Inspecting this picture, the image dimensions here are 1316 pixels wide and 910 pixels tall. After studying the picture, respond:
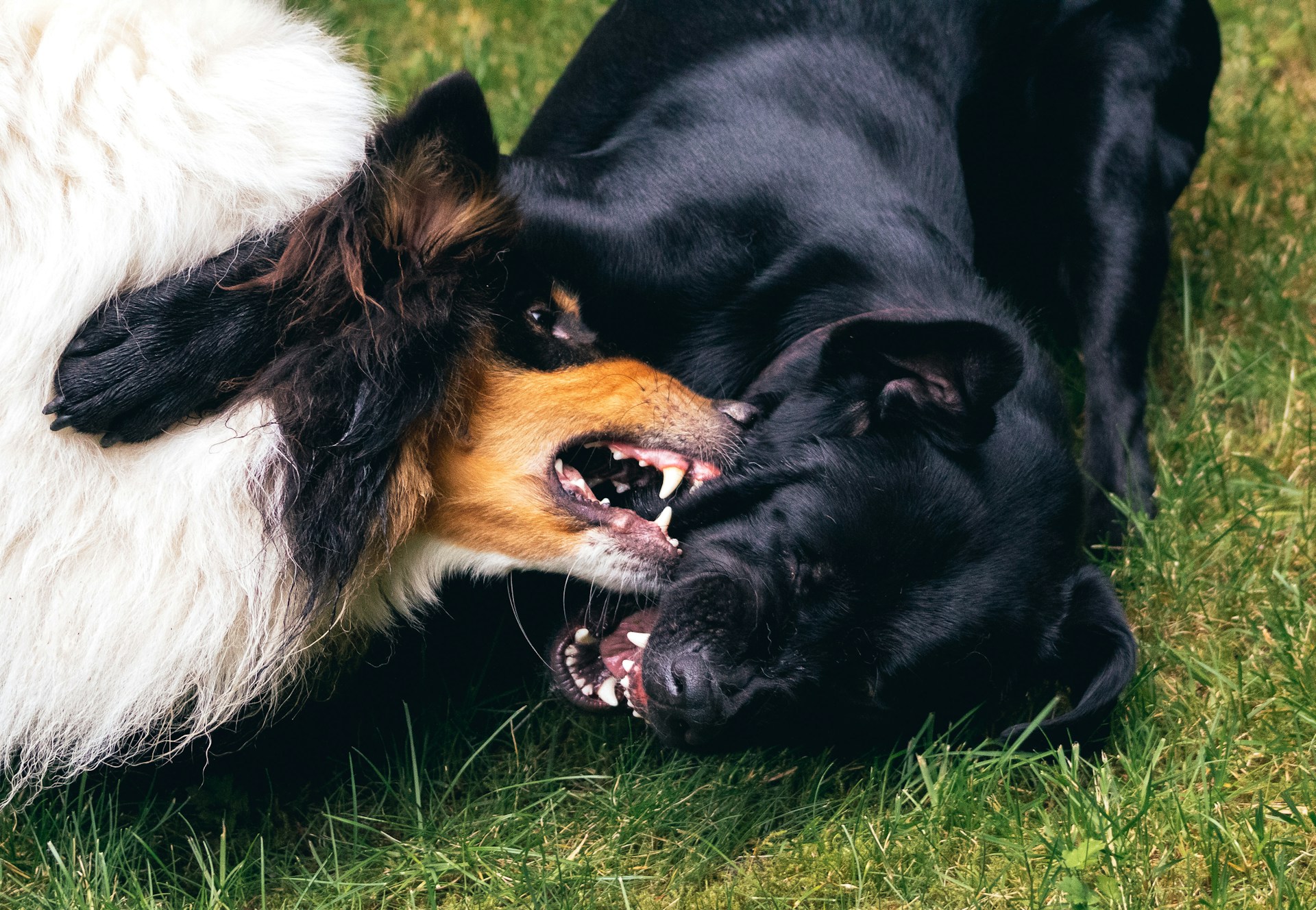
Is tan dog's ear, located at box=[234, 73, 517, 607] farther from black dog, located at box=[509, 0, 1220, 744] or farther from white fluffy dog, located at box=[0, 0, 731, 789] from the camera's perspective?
black dog, located at box=[509, 0, 1220, 744]

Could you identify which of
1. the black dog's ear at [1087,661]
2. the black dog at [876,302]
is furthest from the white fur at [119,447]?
the black dog's ear at [1087,661]

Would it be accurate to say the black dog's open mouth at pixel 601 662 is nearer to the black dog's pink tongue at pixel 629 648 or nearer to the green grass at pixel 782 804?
the black dog's pink tongue at pixel 629 648

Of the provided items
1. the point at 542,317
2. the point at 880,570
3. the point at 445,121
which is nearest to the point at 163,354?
the point at 445,121

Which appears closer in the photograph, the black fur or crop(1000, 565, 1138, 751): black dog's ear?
the black fur

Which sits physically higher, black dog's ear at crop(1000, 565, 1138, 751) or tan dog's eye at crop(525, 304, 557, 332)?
tan dog's eye at crop(525, 304, 557, 332)

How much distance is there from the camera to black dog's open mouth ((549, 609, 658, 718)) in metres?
2.73

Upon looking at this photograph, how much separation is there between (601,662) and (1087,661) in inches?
42.1

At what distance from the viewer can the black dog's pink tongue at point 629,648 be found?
2689 mm

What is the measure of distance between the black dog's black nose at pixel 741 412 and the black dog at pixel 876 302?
66 millimetres

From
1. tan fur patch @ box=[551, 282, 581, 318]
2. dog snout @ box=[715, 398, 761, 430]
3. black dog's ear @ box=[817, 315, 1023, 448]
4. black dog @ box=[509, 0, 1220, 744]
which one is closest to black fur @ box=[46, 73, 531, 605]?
tan fur patch @ box=[551, 282, 581, 318]

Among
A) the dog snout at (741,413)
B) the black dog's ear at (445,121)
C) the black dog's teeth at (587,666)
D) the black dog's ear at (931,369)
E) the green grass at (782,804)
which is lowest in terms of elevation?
the green grass at (782,804)

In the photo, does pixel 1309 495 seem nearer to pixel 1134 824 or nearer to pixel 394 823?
pixel 1134 824

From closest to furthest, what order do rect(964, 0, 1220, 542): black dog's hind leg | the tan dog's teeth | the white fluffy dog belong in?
the white fluffy dog → the tan dog's teeth → rect(964, 0, 1220, 542): black dog's hind leg

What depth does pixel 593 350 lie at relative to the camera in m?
2.69
